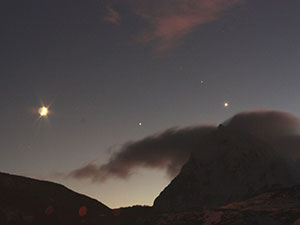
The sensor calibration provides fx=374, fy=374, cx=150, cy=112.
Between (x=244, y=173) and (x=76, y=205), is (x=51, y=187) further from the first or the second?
(x=244, y=173)

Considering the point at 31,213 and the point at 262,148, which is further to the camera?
the point at 262,148

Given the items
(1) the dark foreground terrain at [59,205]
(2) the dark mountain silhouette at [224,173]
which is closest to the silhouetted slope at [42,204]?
(1) the dark foreground terrain at [59,205]

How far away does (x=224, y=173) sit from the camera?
6325cm

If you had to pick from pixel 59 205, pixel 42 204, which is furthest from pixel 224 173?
pixel 42 204

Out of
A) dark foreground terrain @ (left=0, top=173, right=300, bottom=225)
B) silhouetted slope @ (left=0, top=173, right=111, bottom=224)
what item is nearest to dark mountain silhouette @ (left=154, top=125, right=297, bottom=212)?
dark foreground terrain @ (left=0, top=173, right=300, bottom=225)

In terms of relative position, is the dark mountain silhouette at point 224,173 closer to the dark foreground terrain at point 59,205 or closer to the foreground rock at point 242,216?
the dark foreground terrain at point 59,205

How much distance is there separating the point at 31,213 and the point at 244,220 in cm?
2885

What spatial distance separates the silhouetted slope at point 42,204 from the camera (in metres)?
37.7

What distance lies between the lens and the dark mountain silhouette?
60.0 m

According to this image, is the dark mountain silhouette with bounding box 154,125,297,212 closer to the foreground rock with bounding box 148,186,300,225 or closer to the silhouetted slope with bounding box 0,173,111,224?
the silhouetted slope with bounding box 0,173,111,224

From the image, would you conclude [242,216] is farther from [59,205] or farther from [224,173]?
[224,173]

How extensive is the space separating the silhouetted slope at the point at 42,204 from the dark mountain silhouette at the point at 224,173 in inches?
785

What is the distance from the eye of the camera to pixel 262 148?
214ft

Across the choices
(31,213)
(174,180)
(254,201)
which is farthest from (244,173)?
(254,201)
